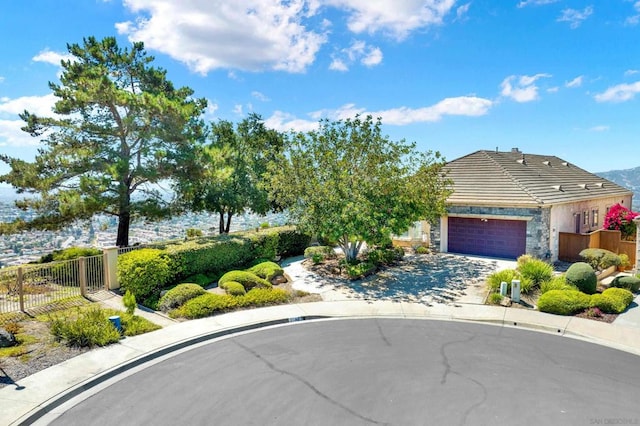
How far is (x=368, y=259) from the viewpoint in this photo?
18.6 meters

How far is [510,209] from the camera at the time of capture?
64.5 ft

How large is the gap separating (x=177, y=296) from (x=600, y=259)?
17956 millimetres

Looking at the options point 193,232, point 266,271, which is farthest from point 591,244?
point 193,232

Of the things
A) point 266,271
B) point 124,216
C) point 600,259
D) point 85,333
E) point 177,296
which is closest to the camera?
point 85,333

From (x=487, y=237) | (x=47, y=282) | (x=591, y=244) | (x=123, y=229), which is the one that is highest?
(x=123, y=229)

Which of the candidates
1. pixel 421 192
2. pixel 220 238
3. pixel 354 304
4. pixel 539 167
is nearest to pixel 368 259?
pixel 421 192

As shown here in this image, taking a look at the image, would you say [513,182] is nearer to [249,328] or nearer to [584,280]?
[584,280]

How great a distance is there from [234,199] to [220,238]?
6869mm

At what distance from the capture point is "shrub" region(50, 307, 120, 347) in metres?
9.27

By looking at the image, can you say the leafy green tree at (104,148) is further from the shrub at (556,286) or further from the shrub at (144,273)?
the shrub at (556,286)

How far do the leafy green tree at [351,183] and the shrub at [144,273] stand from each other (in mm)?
6039

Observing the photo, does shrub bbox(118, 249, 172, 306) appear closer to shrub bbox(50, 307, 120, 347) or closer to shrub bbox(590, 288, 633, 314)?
shrub bbox(50, 307, 120, 347)

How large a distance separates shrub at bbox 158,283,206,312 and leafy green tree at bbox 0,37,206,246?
6285 millimetres

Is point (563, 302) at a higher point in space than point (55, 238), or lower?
lower
